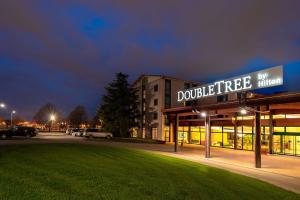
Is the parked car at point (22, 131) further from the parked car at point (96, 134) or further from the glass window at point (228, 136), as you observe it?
the glass window at point (228, 136)

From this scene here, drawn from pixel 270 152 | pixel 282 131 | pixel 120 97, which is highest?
pixel 120 97

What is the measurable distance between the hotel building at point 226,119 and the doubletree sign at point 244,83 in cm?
64

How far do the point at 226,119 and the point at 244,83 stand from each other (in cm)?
1670

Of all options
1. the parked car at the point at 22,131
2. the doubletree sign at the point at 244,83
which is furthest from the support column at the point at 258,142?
the parked car at the point at 22,131

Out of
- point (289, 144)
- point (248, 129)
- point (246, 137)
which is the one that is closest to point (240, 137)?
point (246, 137)

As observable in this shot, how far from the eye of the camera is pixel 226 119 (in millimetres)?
37906

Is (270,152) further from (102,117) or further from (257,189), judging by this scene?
(102,117)

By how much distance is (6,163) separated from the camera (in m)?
11.3

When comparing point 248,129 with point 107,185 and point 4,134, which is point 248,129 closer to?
point 107,185

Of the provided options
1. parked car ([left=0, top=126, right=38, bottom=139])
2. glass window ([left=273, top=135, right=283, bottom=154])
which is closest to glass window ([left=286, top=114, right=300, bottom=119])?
glass window ([left=273, top=135, right=283, bottom=154])

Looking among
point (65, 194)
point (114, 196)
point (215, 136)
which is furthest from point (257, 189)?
point (215, 136)

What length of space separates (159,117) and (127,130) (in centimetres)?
683

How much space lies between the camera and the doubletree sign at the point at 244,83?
19.2m

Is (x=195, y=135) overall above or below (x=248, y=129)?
below
